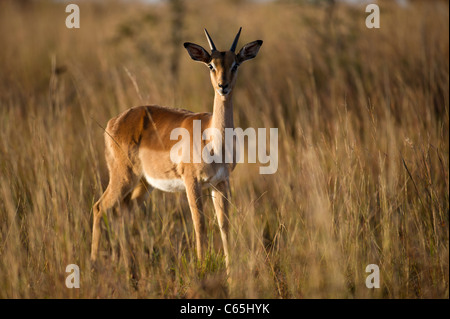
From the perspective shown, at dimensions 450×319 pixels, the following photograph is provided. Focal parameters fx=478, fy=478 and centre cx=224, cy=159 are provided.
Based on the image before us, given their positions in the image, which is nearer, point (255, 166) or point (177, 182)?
point (177, 182)

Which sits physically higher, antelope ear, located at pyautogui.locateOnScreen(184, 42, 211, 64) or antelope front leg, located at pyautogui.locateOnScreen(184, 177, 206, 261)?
antelope ear, located at pyautogui.locateOnScreen(184, 42, 211, 64)

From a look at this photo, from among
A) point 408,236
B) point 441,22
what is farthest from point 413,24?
point 408,236

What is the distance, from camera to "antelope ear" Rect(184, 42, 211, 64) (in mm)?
4215

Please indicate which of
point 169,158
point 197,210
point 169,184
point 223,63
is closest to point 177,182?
point 169,184

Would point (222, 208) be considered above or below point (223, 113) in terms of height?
below

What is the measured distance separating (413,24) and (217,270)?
751 cm

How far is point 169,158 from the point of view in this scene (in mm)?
4344

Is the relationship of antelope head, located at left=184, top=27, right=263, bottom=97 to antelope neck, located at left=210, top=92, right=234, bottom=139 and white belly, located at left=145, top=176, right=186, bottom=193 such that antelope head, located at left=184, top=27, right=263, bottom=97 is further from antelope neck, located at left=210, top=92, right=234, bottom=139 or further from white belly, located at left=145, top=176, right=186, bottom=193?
white belly, located at left=145, top=176, right=186, bottom=193

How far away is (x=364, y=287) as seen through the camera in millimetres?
3262

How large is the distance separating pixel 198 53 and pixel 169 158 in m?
0.99

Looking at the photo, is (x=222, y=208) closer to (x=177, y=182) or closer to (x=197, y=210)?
(x=197, y=210)

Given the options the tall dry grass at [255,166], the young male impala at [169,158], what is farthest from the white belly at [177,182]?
the tall dry grass at [255,166]

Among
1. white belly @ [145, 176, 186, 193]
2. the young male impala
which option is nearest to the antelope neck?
the young male impala

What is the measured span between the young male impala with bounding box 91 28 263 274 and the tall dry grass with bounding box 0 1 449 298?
215mm
